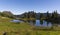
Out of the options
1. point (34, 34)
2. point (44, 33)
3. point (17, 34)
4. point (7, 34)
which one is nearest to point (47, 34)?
point (44, 33)

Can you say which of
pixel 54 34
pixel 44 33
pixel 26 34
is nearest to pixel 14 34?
pixel 26 34

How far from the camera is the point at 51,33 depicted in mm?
17984

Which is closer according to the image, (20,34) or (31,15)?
(20,34)

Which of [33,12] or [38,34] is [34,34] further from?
[33,12]

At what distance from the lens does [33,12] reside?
147 meters

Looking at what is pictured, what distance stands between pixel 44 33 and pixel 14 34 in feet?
14.1

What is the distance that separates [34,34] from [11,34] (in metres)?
3.26

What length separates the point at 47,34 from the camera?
58.2 ft

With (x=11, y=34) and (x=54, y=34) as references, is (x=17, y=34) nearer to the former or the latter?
(x=11, y=34)

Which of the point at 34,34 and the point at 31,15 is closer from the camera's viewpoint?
the point at 34,34

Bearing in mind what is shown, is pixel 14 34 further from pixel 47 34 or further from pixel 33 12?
pixel 33 12

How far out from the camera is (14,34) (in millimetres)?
18016

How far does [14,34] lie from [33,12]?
130 metres

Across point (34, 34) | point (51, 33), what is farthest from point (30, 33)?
point (51, 33)
